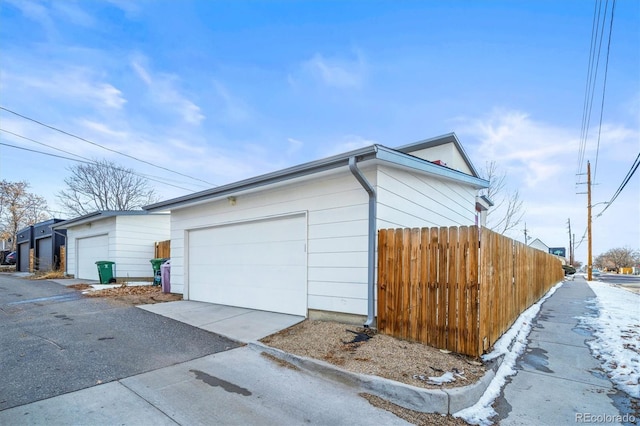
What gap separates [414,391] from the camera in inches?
120

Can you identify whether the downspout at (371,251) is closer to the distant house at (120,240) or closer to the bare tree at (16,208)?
the distant house at (120,240)

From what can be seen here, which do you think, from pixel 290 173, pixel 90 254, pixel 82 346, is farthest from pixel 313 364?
pixel 90 254

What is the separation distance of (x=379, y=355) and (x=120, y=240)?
12.6 meters

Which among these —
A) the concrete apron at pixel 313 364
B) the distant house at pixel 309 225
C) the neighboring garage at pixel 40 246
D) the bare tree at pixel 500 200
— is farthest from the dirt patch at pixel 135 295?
the bare tree at pixel 500 200

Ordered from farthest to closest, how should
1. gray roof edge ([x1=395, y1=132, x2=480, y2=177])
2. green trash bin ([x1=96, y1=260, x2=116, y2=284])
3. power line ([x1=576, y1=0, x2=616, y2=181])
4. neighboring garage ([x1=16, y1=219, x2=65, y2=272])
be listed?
1. neighboring garage ([x1=16, y1=219, x2=65, y2=272])
2. green trash bin ([x1=96, y1=260, x2=116, y2=284])
3. gray roof edge ([x1=395, y1=132, x2=480, y2=177])
4. power line ([x1=576, y1=0, x2=616, y2=181])

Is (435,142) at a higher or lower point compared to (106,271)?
higher

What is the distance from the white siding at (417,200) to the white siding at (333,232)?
334 mm

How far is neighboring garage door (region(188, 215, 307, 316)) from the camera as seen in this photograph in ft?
20.5

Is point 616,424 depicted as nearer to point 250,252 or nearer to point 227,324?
point 227,324

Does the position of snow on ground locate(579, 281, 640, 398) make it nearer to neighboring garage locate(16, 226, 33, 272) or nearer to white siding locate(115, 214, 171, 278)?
white siding locate(115, 214, 171, 278)

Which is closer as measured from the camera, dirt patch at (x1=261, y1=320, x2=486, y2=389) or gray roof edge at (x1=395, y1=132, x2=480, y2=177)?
dirt patch at (x1=261, y1=320, x2=486, y2=389)

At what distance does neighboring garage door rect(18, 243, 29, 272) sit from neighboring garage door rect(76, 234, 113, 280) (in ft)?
31.1

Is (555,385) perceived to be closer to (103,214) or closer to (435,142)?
(435,142)

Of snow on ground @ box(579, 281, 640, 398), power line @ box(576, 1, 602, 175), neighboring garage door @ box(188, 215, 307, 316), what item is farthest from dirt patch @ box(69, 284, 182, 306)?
power line @ box(576, 1, 602, 175)
